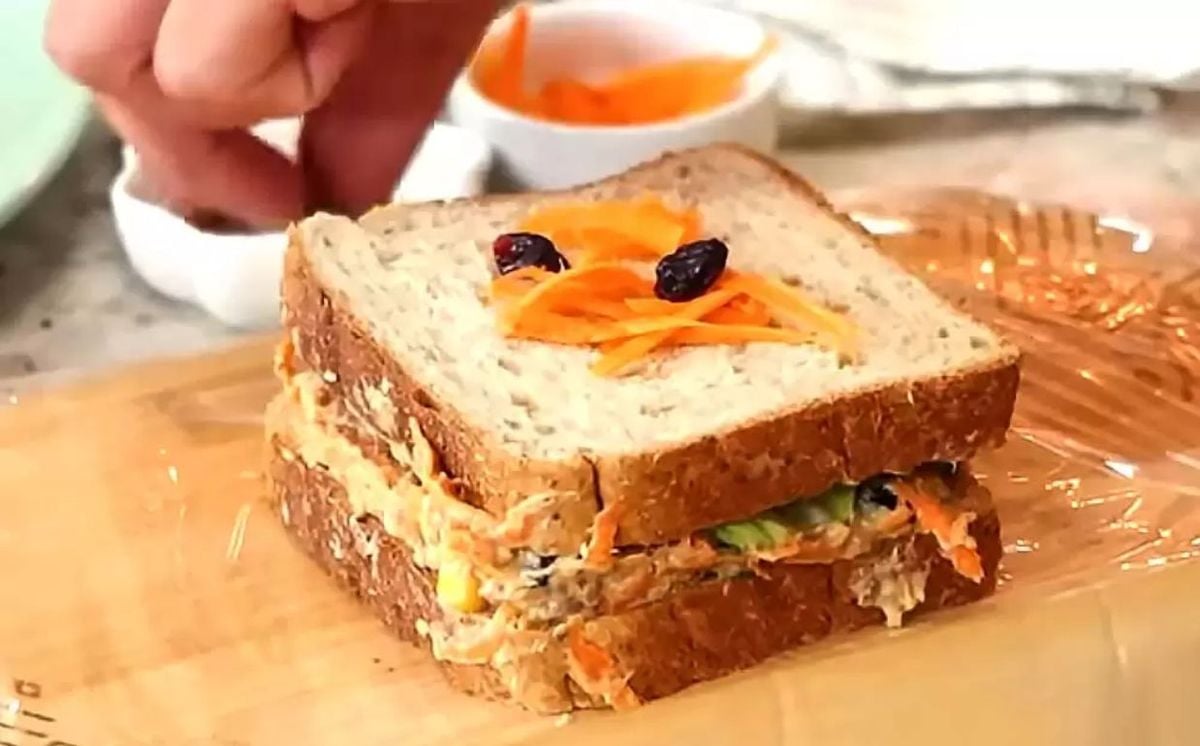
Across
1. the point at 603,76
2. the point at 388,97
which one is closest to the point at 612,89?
the point at 603,76

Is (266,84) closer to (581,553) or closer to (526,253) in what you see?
(526,253)

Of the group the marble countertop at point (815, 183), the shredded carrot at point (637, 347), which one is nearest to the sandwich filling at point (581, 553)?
the shredded carrot at point (637, 347)

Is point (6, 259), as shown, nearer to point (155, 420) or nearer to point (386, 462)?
point (155, 420)

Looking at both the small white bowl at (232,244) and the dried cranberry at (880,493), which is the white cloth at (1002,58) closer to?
the small white bowl at (232,244)

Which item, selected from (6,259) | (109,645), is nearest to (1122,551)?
(109,645)

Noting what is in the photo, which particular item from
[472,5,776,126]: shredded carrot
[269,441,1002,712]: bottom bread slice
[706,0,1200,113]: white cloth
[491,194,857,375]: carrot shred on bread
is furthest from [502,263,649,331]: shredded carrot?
[706,0,1200,113]: white cloth

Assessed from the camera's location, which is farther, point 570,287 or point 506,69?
point 506,69

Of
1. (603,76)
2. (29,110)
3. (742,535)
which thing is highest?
(742,535)
